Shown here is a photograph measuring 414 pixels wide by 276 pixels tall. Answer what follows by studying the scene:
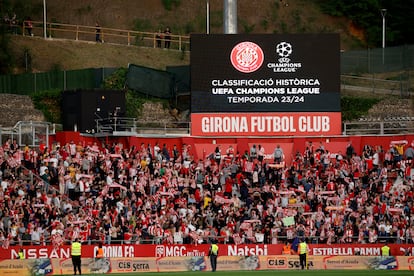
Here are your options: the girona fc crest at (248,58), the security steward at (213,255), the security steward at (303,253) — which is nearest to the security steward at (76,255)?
the security steward at (213,255)

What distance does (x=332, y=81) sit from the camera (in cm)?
6353

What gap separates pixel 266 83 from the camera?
208ft

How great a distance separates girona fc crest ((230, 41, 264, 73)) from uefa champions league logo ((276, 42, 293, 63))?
877 millimetres

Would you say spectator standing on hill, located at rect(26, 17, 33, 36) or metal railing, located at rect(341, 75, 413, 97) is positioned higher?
spectator standing on hill, located at rect(26, 17, 33, 36)

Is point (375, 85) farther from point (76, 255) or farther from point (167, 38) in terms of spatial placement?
point (76, 255)

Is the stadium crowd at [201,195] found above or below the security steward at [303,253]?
above

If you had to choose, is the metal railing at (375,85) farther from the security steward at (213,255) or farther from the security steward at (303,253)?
the security steward at (213,255)

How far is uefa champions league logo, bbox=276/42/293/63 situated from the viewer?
63.3 meters

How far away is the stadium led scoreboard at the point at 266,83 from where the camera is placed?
63.3 m

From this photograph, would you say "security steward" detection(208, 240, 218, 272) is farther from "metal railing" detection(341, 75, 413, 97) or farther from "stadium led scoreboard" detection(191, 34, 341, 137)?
"metal railing" detection(341, 75, 413, 97)

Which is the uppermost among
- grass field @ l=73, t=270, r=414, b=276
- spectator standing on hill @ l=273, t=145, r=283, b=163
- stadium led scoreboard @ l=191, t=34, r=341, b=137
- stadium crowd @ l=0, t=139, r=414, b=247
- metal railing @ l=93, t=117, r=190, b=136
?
stadium led scoreboard @ l=191, t=34, r=341, b=137

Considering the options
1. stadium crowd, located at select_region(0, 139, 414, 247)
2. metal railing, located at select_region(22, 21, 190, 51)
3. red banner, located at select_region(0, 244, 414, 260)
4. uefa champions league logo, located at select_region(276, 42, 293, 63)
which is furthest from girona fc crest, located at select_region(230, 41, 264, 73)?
metal railing, located at select_region(22, 21, 190, 51)

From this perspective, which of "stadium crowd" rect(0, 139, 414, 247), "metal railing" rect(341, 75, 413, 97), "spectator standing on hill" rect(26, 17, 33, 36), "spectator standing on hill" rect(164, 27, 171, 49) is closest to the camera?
"stadium crowd" rect(0, 139, 414, 247)

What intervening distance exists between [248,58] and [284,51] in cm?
181
